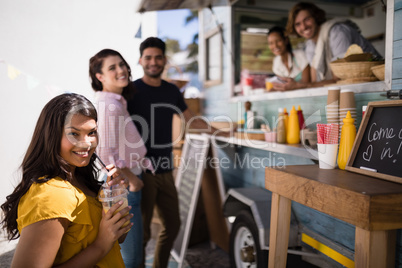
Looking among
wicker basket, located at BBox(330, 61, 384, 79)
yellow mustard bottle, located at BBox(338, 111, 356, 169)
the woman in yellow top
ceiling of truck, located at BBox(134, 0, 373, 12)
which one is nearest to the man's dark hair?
ceiling of truck, located at BBox(134, 0, 373, 12)

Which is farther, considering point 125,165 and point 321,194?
point 125,165

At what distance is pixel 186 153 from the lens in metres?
3.54

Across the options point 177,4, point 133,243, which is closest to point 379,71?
point 133,243

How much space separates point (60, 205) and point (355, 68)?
1.72 metres

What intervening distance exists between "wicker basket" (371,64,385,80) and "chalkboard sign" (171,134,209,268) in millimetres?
1644

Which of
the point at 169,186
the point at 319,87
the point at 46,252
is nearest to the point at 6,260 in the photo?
the point at 46,252

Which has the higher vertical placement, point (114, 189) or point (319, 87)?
point (319, 87)

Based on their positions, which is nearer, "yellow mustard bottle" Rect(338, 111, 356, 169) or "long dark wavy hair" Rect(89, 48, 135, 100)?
"yellow mustard bottle" Rect(338, 111, 356, 169)

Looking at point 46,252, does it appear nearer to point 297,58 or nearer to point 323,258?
point 323,258

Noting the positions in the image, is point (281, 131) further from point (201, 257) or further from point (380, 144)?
point (201, 257)

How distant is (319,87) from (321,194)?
1.21 meters

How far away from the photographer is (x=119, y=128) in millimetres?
1970

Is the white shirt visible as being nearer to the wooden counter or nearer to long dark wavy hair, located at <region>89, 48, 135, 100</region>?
the wooden counter

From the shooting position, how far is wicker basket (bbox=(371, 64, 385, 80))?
172 cm
